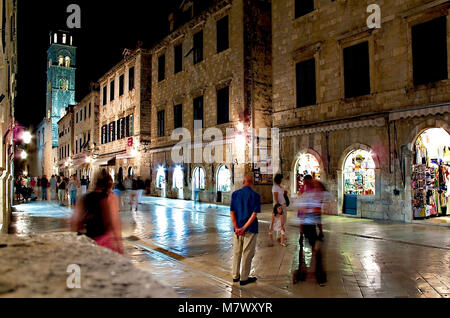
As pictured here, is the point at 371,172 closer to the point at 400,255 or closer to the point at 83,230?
the point at 400,255

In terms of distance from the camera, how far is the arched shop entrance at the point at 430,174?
13672 millimetres

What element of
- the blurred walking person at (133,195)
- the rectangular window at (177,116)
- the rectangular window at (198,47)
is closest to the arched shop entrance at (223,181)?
the blurred walking person at (133,195)

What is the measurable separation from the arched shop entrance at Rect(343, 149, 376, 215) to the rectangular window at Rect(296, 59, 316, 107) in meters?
3.41

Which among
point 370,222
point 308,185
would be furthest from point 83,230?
point 370,222

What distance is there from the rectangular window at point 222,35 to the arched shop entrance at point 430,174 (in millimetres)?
12897

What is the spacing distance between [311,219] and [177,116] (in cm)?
2168

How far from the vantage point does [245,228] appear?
19.6 feet

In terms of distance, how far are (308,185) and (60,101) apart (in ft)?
217

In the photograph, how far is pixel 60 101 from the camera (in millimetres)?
64438

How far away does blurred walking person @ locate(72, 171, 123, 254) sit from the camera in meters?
5.24

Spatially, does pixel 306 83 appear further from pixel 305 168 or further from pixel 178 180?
pixel 178 180

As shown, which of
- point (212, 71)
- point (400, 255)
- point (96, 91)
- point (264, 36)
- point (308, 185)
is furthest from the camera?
point (96, 91)

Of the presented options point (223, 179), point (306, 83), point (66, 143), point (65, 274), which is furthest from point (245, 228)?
point (66, 143)

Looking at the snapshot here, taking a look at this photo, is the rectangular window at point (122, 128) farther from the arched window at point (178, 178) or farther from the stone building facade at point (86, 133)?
the arched window at point (178, 178)
